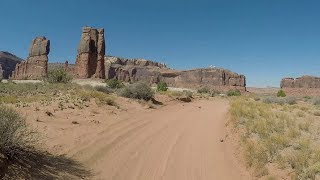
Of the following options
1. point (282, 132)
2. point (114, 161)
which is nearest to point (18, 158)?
point (114, 161)

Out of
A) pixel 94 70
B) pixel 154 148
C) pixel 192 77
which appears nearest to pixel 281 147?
pixel 154 148

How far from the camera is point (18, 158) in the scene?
8133 millimetres

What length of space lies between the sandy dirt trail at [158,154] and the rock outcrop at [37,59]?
83785 millimetres

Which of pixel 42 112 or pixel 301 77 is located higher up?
pixel 301 77

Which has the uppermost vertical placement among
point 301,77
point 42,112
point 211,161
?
point 301,77

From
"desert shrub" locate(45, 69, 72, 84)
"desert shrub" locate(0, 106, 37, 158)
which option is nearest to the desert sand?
"desert shrub" locate(0, 106, 37, 158)

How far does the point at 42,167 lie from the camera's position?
27.4ft

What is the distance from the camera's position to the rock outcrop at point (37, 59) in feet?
308

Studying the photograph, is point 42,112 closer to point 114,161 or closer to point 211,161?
point 114,161

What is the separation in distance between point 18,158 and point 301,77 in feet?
469

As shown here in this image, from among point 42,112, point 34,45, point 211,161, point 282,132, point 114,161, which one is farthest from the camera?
point 34,45

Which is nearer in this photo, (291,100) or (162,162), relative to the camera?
(162,162)

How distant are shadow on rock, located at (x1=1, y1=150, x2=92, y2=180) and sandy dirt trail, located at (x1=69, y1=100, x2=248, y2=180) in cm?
47

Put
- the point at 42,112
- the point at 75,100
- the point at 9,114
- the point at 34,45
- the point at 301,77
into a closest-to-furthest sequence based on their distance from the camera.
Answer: the point at 9,114 → the point at 42,112 → the point at 75,100 → the point at 34,45 → the point at 301,77
